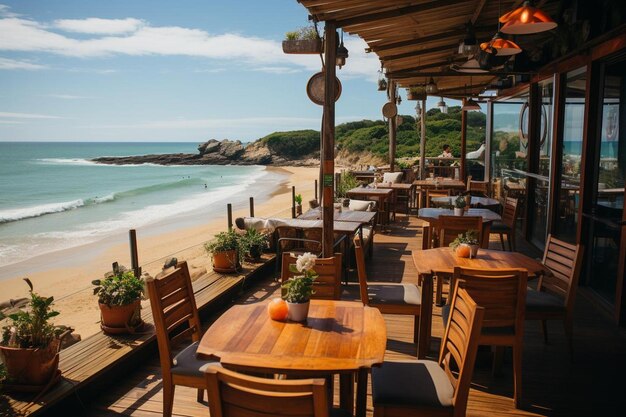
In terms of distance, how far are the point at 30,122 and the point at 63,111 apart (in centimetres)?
2756

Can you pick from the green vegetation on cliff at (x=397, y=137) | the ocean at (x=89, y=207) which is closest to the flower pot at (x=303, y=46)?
the green vegetation on cliff at (x=397, y=137)

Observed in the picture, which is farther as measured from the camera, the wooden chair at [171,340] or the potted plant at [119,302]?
the potted plant at [119,302]

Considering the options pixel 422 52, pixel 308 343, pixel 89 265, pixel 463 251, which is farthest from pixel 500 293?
pixel 89 265

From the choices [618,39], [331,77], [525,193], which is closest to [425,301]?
[331,77]

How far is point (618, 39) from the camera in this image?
14.6 ft

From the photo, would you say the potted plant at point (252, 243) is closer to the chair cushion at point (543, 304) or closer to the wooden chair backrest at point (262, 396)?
the chair cushion at point (543, 304)

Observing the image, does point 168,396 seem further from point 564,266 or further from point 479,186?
point 479,186

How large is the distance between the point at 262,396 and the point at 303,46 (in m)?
4.22

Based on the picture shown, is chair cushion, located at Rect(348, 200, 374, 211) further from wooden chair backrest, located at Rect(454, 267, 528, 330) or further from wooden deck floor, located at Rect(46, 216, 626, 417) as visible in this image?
wooden chair backrest, located at Rect(454, 267, 528, 330)

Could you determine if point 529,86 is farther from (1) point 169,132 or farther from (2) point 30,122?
(2) point 30,122

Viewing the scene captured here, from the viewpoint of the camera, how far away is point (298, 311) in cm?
253

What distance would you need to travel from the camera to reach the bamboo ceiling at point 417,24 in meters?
4.45

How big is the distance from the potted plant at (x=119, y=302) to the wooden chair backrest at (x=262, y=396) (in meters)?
2.36

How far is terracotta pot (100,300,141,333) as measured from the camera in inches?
146
